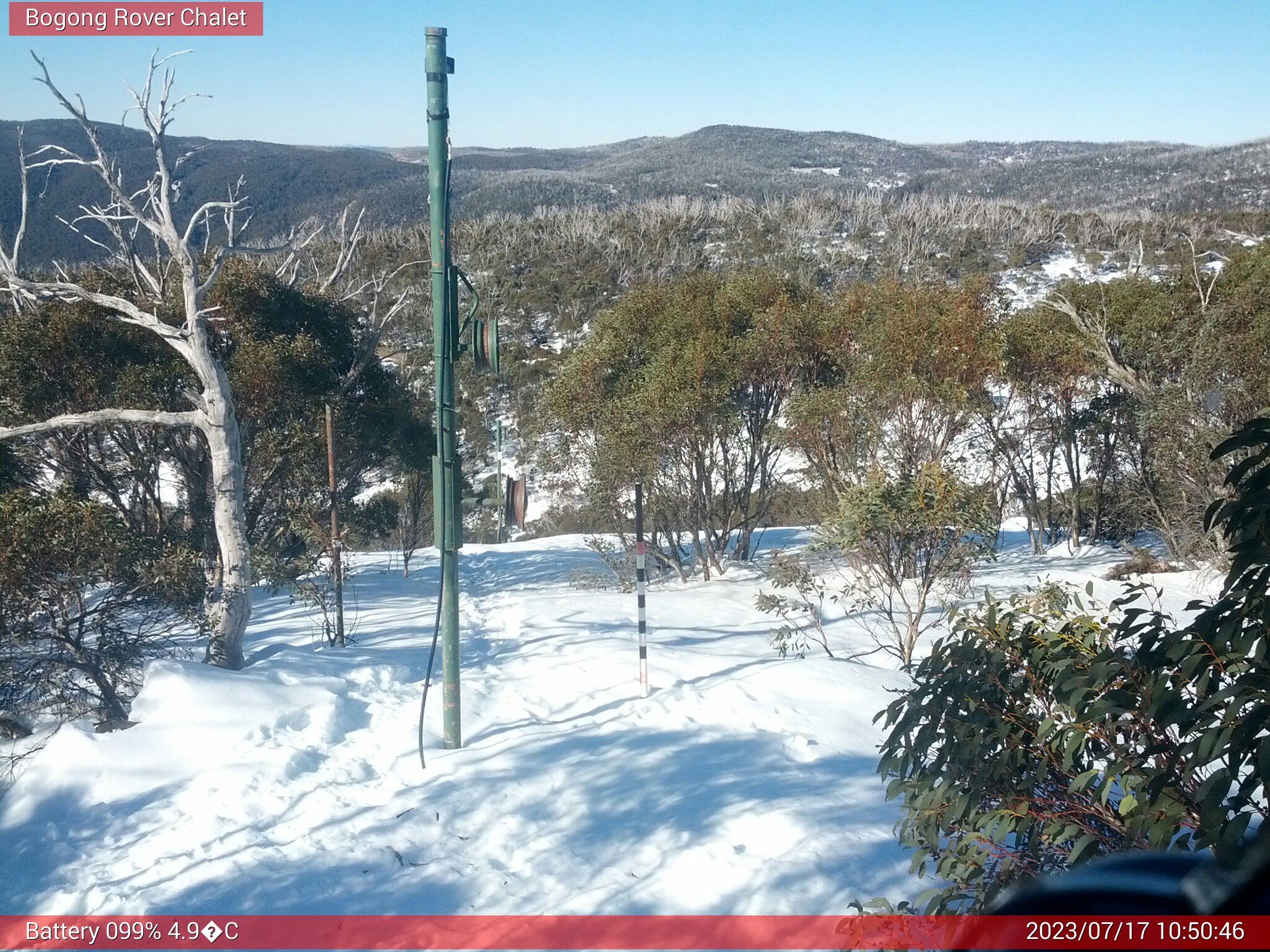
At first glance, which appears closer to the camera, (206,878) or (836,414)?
(206,878)

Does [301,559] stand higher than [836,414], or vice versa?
[836,414]

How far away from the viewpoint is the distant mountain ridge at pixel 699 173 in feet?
144

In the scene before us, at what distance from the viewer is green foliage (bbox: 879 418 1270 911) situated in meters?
2.07

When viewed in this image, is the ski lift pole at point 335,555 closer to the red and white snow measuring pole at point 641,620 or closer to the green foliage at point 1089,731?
the red and white snow measuring pole at point 641,620

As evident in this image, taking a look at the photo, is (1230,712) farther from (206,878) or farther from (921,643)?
(921,643)

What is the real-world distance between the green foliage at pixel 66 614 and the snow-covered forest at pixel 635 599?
35 mm

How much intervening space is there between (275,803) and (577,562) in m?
10.5

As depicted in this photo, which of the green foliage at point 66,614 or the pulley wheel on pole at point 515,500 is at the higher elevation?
the pulley wheel on pole at point 515,500

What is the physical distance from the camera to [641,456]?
11.8 meters

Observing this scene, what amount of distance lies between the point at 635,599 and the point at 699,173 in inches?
2456

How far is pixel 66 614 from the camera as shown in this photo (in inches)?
252

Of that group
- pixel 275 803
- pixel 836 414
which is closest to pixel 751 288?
pixel 836 414

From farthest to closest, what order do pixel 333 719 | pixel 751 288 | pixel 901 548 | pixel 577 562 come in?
pixel 577 562
pixel 751 288
pixel 901 548
pixel 333 719

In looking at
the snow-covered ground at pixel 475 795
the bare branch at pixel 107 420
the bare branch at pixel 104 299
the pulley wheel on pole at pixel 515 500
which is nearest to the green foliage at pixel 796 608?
the snow-covered ground at pixel 475 795
